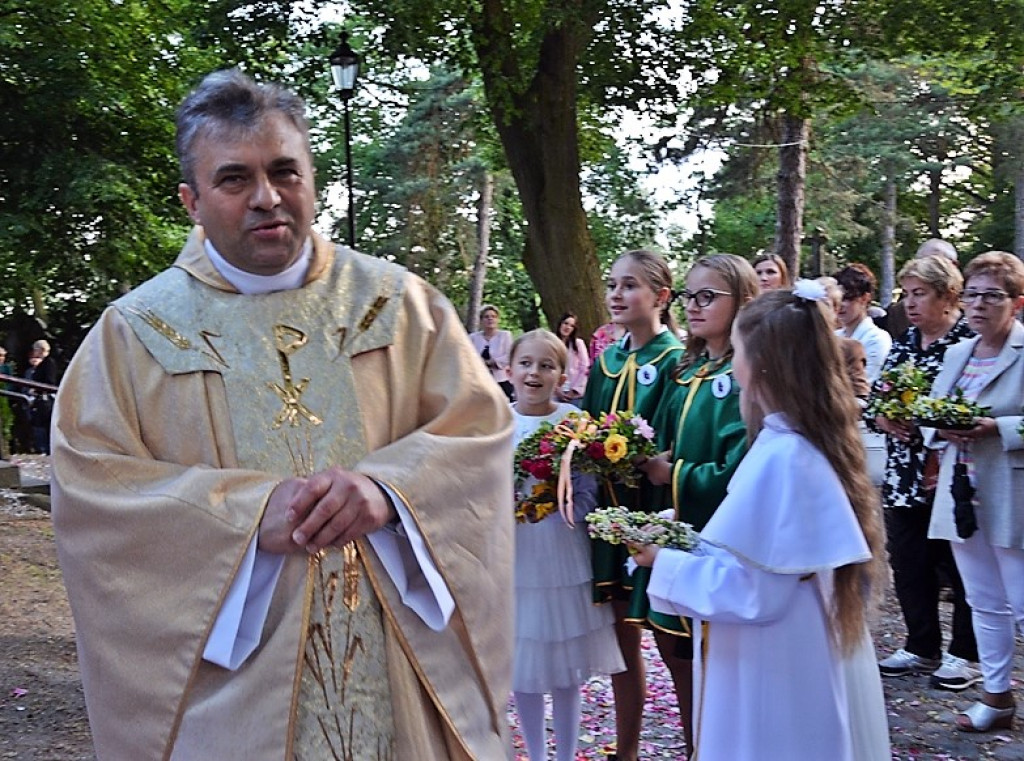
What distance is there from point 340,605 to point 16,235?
51.4 feet

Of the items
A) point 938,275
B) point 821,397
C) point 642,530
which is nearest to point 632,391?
point 642,530

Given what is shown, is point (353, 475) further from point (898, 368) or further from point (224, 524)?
point (898, 368)

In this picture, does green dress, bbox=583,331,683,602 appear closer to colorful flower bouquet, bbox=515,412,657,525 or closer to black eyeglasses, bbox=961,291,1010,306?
colorful flower bouquet, bbox=515,412,657,525

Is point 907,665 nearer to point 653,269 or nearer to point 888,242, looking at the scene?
point 653,269

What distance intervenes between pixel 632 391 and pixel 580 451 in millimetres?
598

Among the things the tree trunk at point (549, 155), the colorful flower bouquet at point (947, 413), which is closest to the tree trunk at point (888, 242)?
the tree trunk at point (549, 155)

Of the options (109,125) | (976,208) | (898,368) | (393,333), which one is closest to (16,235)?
(109,125)

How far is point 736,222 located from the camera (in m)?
36.9

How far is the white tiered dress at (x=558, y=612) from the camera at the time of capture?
4988 mm

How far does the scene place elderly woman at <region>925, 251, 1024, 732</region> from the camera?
5.49 metres

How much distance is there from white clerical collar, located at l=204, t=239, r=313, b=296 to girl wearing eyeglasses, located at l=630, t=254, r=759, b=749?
1.96 meters

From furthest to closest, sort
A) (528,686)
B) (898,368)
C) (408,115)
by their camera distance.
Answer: (408,115) → (898,368) → (528,686)

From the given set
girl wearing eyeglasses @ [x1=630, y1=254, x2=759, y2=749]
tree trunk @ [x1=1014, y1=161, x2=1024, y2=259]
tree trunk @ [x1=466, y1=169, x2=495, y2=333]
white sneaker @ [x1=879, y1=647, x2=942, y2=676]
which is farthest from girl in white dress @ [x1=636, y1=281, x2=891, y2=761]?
tree trunk @ [x1=1014, y1=161, x2=1024, y2=259]

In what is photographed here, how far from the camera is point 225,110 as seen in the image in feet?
9.45
